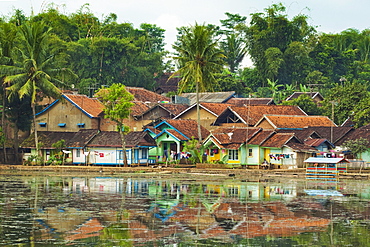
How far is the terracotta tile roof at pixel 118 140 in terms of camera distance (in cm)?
5088

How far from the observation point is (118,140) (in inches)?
2024

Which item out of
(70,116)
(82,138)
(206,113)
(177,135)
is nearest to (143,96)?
(206,113)

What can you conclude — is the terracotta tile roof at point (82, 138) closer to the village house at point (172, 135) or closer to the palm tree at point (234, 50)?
the village house at point (172, 135)

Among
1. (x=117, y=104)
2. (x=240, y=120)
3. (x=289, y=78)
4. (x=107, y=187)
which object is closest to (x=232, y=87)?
(x=289, y=78)

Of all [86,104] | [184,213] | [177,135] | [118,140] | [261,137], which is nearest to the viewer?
[184,213]

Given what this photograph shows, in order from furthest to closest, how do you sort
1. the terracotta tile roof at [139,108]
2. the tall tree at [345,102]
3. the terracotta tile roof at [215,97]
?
the terracotta tile roof at [215,97], the terracotta tile roof at [139,108], the tall tree at [345,102]

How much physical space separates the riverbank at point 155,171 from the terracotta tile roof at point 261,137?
129 inches

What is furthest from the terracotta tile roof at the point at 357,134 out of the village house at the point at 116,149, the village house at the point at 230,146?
the village house at the point at 116,149

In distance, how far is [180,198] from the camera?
103 feet

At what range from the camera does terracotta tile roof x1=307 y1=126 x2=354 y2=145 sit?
1943 inches

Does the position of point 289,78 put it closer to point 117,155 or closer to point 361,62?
point 361,62

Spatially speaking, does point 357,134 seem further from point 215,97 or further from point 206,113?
point 215,97

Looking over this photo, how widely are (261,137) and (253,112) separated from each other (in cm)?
715

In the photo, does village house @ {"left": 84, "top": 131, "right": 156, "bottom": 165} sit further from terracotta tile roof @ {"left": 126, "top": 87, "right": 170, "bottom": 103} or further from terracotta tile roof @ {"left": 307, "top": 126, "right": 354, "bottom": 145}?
terracotta tile roof @ {"left": 126, "top": 87, "right": 170, "bottom": 103}
